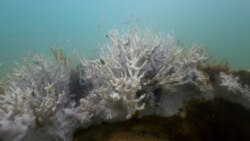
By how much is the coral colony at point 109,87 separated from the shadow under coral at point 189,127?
9cm

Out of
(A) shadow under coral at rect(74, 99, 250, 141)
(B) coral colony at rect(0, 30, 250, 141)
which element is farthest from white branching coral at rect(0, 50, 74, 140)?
(A) shadow under coral at rect(74, 99, 250, 141)

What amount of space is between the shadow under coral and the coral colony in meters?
0.09

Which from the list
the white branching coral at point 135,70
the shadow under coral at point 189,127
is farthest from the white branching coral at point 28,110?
the white branching coral at point 135,70

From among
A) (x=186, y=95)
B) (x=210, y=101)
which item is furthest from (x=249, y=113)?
(x=186, y=95)

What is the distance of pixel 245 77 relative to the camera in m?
4.05

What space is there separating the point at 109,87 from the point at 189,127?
1055mm

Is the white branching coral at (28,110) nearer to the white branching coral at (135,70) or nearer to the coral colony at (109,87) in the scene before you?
the coral colony at (109,87)

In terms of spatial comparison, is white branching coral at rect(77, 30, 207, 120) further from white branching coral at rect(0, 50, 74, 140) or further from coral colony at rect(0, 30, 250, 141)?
white branching coral at rect(0, 50, 74, 140)

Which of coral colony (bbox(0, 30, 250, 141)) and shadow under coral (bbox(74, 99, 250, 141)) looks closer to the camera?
coral colony (bbox(0, 30, 250, 141))

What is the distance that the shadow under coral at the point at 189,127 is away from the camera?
3.17m

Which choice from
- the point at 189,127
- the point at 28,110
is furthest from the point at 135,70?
the point at 28,110

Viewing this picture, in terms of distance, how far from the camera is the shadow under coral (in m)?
3.17

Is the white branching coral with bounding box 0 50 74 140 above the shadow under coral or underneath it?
above

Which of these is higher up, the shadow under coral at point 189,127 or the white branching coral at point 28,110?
the white branching coral at point 28,110
